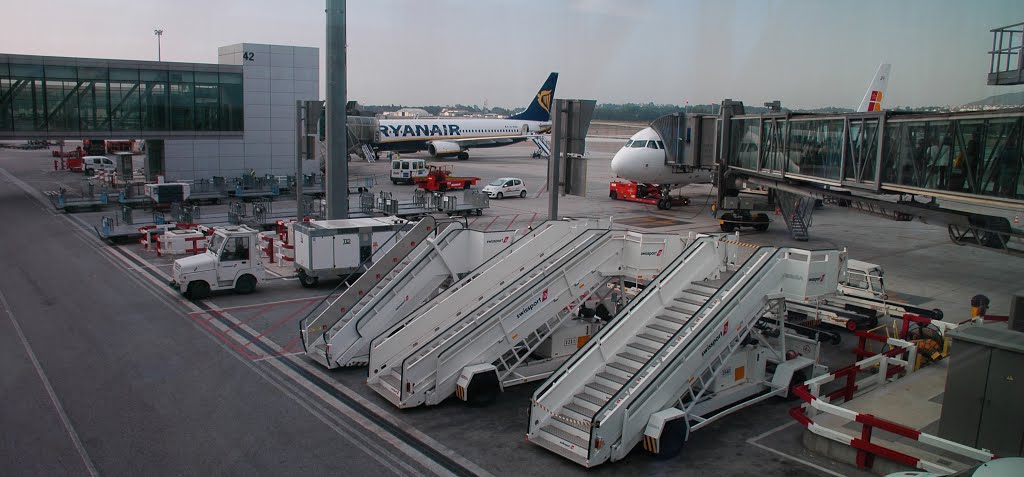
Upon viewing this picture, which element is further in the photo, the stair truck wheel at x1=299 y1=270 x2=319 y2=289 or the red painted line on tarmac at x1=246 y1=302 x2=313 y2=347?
the stair truck wheel at x1=299 y1=270 x2=319 y2=289

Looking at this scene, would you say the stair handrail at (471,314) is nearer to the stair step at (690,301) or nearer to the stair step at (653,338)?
the stair step at (690,301)

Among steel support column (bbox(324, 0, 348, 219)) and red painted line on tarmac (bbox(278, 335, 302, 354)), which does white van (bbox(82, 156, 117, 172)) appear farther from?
red painted line on tarmac (bbox(278, 335, 302, 354))

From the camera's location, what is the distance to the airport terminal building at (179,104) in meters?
44.2

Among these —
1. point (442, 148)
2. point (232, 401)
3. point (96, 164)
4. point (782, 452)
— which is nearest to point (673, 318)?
point (782, 452)

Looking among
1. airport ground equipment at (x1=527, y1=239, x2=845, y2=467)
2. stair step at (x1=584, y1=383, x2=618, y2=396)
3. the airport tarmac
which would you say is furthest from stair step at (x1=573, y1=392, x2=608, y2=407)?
the airport tarmac

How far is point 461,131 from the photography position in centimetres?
7731

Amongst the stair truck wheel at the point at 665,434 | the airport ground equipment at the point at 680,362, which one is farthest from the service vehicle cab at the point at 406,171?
the stair truck wheel at the point at 665,434

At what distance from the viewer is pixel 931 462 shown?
11.4 metres

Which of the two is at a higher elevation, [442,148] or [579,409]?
[442,148]

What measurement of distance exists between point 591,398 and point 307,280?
14.2 m

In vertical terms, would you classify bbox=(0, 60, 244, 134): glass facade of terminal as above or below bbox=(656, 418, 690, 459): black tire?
above

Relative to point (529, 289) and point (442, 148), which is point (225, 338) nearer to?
point (529, 289)

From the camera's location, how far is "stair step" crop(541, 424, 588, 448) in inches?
476

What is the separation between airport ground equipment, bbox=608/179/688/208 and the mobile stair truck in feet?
73.6
